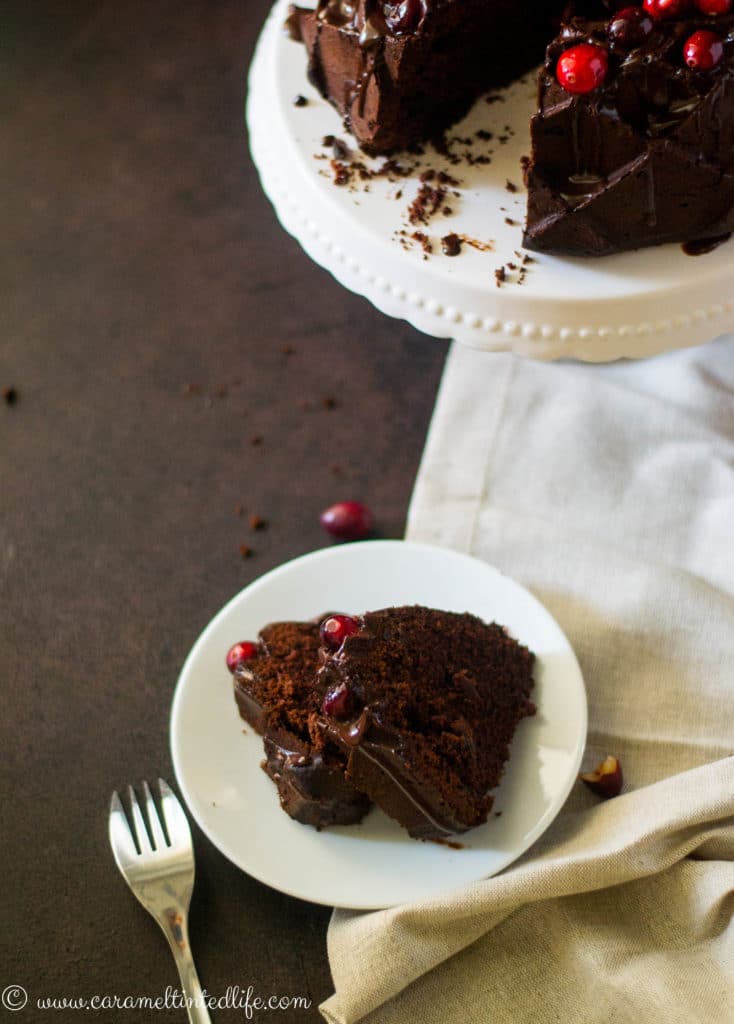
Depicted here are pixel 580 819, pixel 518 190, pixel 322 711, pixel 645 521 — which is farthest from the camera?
pixel 645 521

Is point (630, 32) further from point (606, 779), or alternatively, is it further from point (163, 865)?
point (163, 865)

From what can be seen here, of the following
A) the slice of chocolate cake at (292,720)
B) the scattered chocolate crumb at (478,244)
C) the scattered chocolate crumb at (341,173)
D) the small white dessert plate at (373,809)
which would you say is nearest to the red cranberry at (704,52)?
the scattered chocolate crumb at (478,244)

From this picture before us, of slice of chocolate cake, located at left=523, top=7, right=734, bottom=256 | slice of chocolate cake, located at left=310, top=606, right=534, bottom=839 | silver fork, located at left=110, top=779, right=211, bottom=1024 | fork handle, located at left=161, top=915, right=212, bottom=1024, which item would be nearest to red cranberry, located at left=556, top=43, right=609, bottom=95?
slice of chocolate cake, located at left=523, top=7, right=734, bottom=256

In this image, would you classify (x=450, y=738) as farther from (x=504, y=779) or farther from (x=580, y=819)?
(x=580, y=819)

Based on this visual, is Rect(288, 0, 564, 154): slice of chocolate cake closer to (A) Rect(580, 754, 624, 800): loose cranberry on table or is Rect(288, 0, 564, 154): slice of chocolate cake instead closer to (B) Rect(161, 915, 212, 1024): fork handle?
(A) Rect(580, 754, 624, 800): loose cranberry on table

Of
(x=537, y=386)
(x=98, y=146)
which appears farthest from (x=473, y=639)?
(x=98, y=146)

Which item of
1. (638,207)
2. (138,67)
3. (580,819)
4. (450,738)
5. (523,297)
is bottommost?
(580,819)

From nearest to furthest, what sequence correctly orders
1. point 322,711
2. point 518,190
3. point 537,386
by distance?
point 322,711
point 518,190
point 537,386
